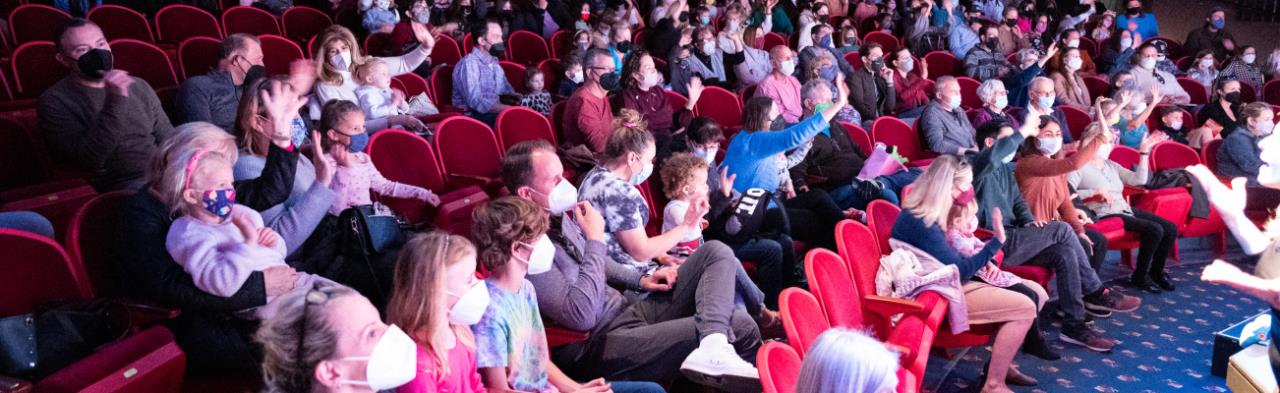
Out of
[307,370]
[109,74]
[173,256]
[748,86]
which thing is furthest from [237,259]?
[748,86]

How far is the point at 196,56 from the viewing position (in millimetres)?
4715

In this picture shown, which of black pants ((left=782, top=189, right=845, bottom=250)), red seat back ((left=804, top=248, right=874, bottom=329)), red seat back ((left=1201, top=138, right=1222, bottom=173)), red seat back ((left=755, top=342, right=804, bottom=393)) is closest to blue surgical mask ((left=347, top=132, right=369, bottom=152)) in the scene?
red seat back ((left=804, top=248, right=874, bottom=329))

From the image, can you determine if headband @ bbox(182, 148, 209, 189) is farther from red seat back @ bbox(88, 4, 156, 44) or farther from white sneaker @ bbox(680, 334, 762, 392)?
red seat back @ bbox(88, 4, 156, 44)

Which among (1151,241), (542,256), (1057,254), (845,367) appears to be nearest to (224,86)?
(542,256)

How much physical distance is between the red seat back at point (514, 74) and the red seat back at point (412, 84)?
1.81 ft

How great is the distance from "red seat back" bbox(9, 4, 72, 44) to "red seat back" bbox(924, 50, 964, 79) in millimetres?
5473

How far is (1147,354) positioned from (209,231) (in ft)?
11.2

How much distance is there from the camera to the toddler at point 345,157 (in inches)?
122

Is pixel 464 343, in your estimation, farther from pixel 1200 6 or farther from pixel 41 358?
pixel 1200 6

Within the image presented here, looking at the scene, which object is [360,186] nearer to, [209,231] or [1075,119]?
[209,231]

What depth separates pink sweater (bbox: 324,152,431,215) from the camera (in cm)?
308

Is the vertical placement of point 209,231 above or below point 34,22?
above

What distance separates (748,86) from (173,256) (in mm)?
4251

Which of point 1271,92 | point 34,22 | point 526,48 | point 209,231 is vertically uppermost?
point 209,231
